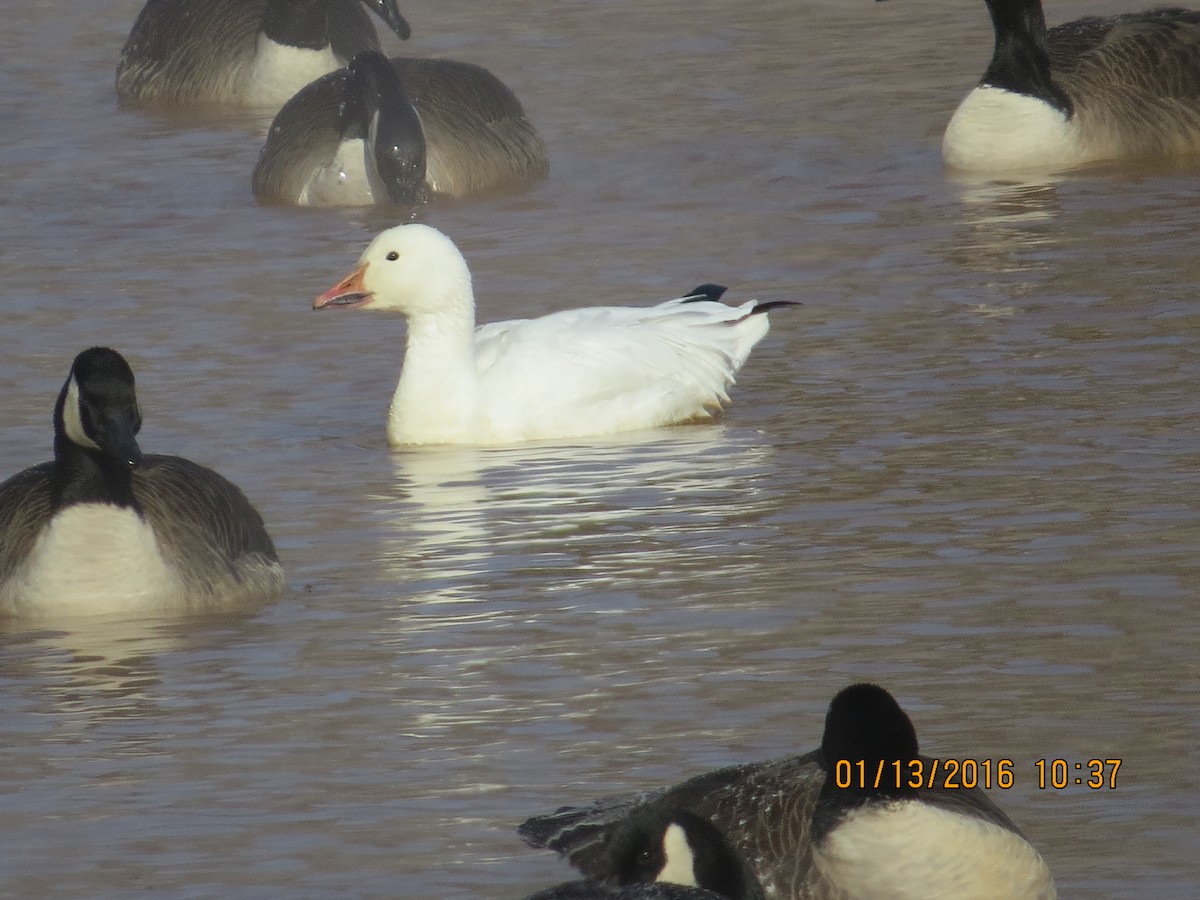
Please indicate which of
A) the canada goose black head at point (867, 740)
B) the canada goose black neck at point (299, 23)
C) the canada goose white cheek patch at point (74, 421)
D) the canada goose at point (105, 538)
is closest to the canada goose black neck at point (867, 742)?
the canada goose black head at point (867, 740)

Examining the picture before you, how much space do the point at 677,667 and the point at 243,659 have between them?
1.44 metres

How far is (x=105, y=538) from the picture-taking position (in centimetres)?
904

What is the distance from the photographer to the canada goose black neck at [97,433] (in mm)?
8758

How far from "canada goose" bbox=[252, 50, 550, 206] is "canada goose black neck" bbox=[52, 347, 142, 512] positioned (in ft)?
26.8

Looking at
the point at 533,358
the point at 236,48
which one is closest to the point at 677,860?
the point at 533,358

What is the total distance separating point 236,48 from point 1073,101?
6.95 metres

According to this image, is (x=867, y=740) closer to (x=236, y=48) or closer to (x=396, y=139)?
(x=396, y=139)

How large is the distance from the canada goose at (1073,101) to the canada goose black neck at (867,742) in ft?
38.4

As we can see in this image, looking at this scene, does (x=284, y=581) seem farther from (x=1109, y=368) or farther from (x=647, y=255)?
(x=647, y=255)

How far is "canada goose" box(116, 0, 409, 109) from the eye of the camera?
20.6 m

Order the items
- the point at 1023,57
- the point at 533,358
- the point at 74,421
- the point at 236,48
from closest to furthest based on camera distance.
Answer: the point at 74,421 → the point at 533,358 → the point at 1023,57 → the point at 236,48

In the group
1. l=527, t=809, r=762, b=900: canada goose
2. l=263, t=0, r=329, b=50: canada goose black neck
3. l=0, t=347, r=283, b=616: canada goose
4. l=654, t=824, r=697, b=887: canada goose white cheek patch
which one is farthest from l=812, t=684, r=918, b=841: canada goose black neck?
l=263, t=0, r=329, b=50: canada goose black neck

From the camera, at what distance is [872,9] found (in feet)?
76.0
